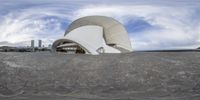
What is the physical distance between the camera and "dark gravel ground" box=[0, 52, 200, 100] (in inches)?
477

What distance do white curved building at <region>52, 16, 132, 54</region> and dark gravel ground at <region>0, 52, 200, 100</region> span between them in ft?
86.7

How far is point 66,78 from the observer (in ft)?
44.7

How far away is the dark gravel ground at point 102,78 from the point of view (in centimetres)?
1211

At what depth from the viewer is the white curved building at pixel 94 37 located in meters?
44.0

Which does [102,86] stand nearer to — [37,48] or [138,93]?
[138,93]

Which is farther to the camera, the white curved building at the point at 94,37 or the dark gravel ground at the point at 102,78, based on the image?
the white curved building at the point at 94,37

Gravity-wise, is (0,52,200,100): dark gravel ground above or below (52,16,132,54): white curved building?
below

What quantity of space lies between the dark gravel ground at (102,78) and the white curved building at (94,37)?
2643 cm

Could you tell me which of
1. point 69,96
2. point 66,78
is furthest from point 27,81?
point 69,96

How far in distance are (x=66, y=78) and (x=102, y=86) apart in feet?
4.97

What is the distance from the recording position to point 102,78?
1341 cm

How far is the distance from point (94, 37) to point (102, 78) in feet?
105

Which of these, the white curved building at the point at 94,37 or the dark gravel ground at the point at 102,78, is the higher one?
the white curved building at the point at 94,37

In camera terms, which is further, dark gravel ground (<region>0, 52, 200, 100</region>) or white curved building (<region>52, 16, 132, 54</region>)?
white curved building (<region>52, 16, 132, 54</region>)
